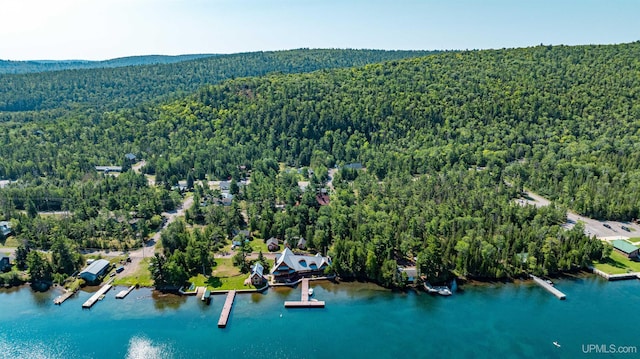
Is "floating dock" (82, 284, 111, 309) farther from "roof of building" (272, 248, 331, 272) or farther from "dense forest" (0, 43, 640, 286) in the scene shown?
"roof of building" (272, 248, 331, 272)

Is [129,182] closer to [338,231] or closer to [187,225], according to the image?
[187,225]

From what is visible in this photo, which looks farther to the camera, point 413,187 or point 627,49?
point 627,49

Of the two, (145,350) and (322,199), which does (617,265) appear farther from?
(145,350)

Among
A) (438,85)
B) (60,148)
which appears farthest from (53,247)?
A: (438,85)

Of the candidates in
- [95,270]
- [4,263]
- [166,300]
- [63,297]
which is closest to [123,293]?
[166,300]

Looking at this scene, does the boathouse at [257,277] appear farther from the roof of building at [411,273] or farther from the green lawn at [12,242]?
the green lawn at [12,242]

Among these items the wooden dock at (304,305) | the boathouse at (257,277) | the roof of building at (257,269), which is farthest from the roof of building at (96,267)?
the wooden dock at (304,305)
